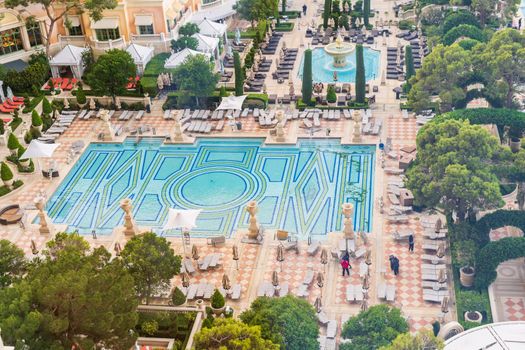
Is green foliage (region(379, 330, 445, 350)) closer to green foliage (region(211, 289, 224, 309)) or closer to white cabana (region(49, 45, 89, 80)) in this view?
green foliage (region(211, 289, 224, 309))

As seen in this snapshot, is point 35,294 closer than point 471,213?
Yes

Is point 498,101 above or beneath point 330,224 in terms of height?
above

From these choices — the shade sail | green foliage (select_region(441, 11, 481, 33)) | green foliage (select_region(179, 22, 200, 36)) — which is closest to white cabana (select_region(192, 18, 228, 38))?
green foliage (select_region(179, 22, 200, 36))

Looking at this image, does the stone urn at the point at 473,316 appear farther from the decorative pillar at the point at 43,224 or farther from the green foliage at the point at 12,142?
the green foliage at the point at 12,142

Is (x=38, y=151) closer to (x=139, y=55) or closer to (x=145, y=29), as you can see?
(x=139, y=55)

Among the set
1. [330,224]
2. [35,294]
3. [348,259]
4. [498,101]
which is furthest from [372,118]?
[35,294]

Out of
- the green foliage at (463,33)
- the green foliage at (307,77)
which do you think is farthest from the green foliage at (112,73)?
the green foliage at (463,33)

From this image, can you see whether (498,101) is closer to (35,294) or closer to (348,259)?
(348,259)
